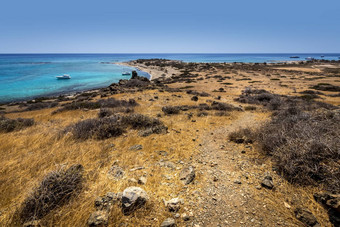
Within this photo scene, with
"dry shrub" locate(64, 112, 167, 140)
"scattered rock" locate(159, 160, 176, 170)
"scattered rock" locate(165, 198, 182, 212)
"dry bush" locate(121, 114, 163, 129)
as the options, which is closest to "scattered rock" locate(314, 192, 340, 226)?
"scattered rock" locate(165, 198, 182, 212)

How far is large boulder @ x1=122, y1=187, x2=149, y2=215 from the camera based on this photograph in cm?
271

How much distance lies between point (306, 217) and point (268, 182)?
86 cm

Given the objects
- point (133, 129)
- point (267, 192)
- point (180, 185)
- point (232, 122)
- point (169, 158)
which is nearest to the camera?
point (267, 192)

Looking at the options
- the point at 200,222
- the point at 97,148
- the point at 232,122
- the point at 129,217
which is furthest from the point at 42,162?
the point at 232,122

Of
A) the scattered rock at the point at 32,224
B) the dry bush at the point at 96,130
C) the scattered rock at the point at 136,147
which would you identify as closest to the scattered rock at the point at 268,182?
the scattered rock at the point at 136,147

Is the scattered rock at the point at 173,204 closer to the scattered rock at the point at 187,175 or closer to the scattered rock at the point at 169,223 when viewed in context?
the scattered rock at the point at 169,223

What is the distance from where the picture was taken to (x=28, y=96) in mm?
27422

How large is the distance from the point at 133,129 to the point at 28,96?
31890 millimetres

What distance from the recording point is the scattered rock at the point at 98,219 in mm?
2426

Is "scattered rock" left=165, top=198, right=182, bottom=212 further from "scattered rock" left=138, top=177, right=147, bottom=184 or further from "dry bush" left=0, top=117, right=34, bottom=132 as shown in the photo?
"dry bush" left=0, top=117, right=34, bottom=132

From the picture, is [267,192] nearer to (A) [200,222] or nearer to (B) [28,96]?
(A) [200,222]

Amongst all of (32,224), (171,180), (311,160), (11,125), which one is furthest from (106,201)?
(11,125)

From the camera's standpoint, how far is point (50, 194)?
2.61 m

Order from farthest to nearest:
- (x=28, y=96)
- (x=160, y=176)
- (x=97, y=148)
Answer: (x=28, y=96) → (x=97, y=148) → (x=160, y=176)
